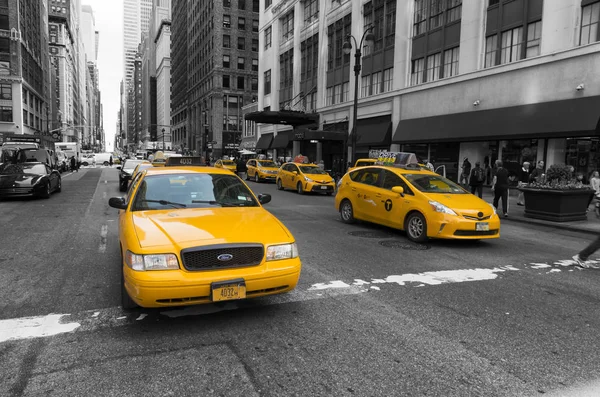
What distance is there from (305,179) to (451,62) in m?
10.9

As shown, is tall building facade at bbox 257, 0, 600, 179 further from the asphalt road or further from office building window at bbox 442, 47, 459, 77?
the asphalt road

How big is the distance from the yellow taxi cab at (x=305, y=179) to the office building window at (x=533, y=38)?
10.6 m

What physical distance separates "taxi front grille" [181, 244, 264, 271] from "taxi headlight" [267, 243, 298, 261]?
13 cm

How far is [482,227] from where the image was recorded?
27.7 feet

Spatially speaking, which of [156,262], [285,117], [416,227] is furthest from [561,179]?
[285,117]

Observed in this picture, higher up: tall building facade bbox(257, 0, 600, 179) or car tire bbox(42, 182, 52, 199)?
tall building facade bbox(257, 0, 600, 179)

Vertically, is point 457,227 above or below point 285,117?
below

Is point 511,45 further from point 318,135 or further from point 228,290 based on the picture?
point 228,290

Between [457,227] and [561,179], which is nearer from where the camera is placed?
[457,227]

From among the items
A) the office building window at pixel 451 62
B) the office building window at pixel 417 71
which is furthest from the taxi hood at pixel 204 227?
the office building window at pixel 417 71

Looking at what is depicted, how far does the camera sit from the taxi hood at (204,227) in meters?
4.16

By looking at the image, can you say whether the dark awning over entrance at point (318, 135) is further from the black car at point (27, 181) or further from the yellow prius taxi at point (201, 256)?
the yellow prius taxi at point (201, 256)

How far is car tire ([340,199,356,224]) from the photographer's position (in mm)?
11086

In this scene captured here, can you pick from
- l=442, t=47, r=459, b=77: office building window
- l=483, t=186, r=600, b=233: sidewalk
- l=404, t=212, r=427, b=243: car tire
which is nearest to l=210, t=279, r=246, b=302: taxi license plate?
l=404, t=212, r=427, b=243: car tire
